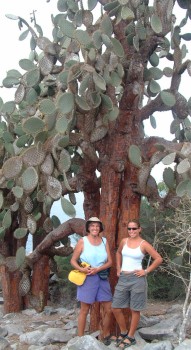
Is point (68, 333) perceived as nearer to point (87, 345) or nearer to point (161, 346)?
point (87, 345)

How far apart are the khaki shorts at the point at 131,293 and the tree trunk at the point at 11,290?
2.77m

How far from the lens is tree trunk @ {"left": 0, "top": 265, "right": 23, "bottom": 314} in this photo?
25.7 ft

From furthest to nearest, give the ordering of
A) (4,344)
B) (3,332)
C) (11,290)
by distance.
Result: 1. (11,290)
2. (3,332)
3. (4,344)

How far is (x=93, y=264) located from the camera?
5.41 metres

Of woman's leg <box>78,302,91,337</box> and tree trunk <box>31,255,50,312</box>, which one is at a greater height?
tree trunk <box>31,255,50,312</box>

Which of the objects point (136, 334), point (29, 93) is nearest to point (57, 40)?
point (29, 93)

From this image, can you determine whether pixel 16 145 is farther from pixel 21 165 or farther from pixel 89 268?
pixel 89 268

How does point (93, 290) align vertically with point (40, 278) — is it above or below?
below

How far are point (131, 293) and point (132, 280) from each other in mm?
117

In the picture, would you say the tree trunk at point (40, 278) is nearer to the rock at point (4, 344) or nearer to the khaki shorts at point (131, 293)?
the rock at point (4, 344)

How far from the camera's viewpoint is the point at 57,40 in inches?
273

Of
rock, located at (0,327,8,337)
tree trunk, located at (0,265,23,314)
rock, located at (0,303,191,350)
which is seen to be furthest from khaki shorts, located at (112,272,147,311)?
tree trunk, located at (0,265,23,314)

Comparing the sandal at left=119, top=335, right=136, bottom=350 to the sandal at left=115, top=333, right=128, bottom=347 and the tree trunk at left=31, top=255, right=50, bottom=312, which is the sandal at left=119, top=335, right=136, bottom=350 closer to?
the sandal at left=115, top=333, right=128, bottom=347

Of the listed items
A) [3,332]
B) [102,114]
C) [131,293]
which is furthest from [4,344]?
[102,114]
